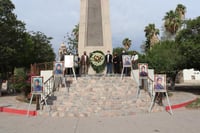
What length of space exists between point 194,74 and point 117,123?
5743 centimetres

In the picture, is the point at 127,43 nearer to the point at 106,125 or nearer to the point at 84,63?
the point at 84,63

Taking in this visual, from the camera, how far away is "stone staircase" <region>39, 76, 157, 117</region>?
1153cm

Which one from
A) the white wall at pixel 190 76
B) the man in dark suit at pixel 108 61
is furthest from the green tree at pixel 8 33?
Answer: the white wall at pixel 190 76

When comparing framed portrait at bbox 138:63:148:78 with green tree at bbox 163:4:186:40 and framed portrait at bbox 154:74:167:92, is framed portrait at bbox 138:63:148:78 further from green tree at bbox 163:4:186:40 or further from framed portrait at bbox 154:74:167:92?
green tree at bbox 163:4:186:40

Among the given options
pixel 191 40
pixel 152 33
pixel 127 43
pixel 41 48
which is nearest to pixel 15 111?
pixel 191 40

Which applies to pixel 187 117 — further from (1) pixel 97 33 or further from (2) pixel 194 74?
(2) pixel 194 74

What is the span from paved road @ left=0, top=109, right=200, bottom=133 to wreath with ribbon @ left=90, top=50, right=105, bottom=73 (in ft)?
29.3

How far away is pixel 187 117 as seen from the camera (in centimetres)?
1039

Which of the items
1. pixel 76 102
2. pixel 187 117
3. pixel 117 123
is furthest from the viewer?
pixel 76 102

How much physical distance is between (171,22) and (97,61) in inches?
1273

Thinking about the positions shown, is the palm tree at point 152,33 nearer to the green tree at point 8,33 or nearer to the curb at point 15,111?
the green tree at point 8,33

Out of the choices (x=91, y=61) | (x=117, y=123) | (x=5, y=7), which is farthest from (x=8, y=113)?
(x=5, y=7)

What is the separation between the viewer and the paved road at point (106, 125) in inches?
320

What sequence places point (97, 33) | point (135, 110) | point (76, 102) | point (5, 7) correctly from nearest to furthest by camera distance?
point (135, 110)
point (76, 102)
point (97, 33)
point (5, 7)
